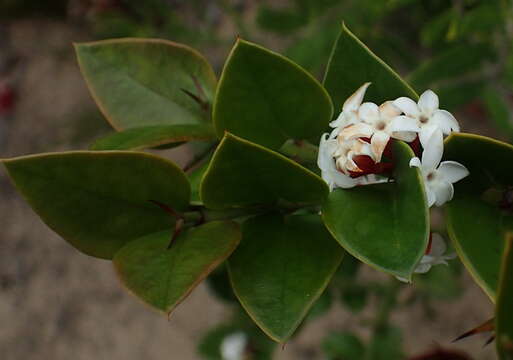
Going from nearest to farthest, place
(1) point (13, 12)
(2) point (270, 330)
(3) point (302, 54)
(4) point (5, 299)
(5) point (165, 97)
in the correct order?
(2) point (270, 330) < (5) point (165, 97) < (3) point (302, 54) < (4) point (5, 299) < (1) point (13, 12)

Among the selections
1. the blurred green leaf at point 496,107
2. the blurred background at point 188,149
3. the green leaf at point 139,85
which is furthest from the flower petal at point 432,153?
the blurred green leaf at point 496,107

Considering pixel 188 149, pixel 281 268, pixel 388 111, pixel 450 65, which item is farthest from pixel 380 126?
pixel 188 149

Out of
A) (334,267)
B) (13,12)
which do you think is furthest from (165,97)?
(13,12)

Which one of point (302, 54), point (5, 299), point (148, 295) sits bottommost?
point (5, 299)

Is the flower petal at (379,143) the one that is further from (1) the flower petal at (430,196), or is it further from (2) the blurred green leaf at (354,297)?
(2) the blurred green leaf at (354,297)

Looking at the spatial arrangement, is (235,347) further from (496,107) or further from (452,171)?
(452,171)

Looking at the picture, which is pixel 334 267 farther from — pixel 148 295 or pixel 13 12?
pixel 13 12

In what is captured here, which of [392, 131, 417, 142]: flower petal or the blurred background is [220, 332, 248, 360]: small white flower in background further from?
[392, 131, 417, 142]: flower petal

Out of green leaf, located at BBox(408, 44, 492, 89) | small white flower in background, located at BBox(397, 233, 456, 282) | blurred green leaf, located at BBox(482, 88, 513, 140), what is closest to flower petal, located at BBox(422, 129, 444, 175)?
small white flower in background, located at BBox(397, 233, 456, 282)
